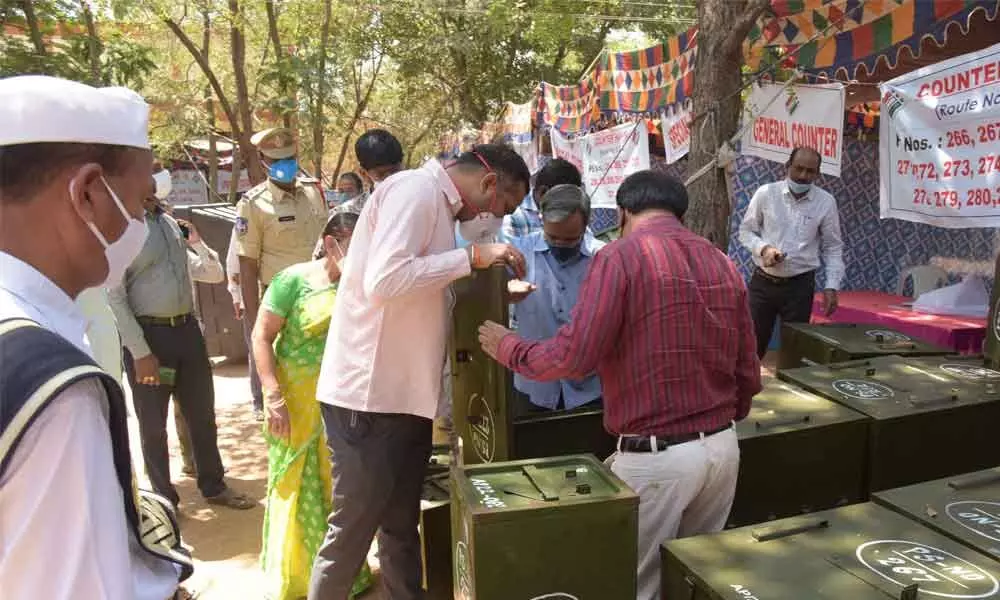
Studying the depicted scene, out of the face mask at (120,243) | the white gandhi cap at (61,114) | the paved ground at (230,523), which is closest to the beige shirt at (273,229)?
the paved ground at (230,523)

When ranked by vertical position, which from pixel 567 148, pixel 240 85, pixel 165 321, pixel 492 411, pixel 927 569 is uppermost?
pixel 240 85

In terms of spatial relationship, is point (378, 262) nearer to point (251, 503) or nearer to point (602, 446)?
point (602, 446)

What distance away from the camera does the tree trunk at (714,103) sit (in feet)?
13.6

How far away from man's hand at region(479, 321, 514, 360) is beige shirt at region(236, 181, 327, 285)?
270cm

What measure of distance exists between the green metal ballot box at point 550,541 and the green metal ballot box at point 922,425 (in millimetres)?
1302

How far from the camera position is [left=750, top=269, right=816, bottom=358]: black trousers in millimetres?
4633

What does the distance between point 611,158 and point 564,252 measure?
380 centimetres

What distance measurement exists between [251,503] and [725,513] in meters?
2.74

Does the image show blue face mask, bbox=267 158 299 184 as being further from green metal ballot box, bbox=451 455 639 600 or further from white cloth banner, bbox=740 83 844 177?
green metal ballot box, bbox=451 455 639 600

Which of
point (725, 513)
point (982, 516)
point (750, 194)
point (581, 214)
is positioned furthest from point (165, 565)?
point (750, 194)

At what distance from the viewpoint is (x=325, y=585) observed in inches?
92.4

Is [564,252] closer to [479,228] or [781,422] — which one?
Result: [479,228]

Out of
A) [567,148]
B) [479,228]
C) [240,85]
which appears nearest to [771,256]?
[479,228]

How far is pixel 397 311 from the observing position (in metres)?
2.16
